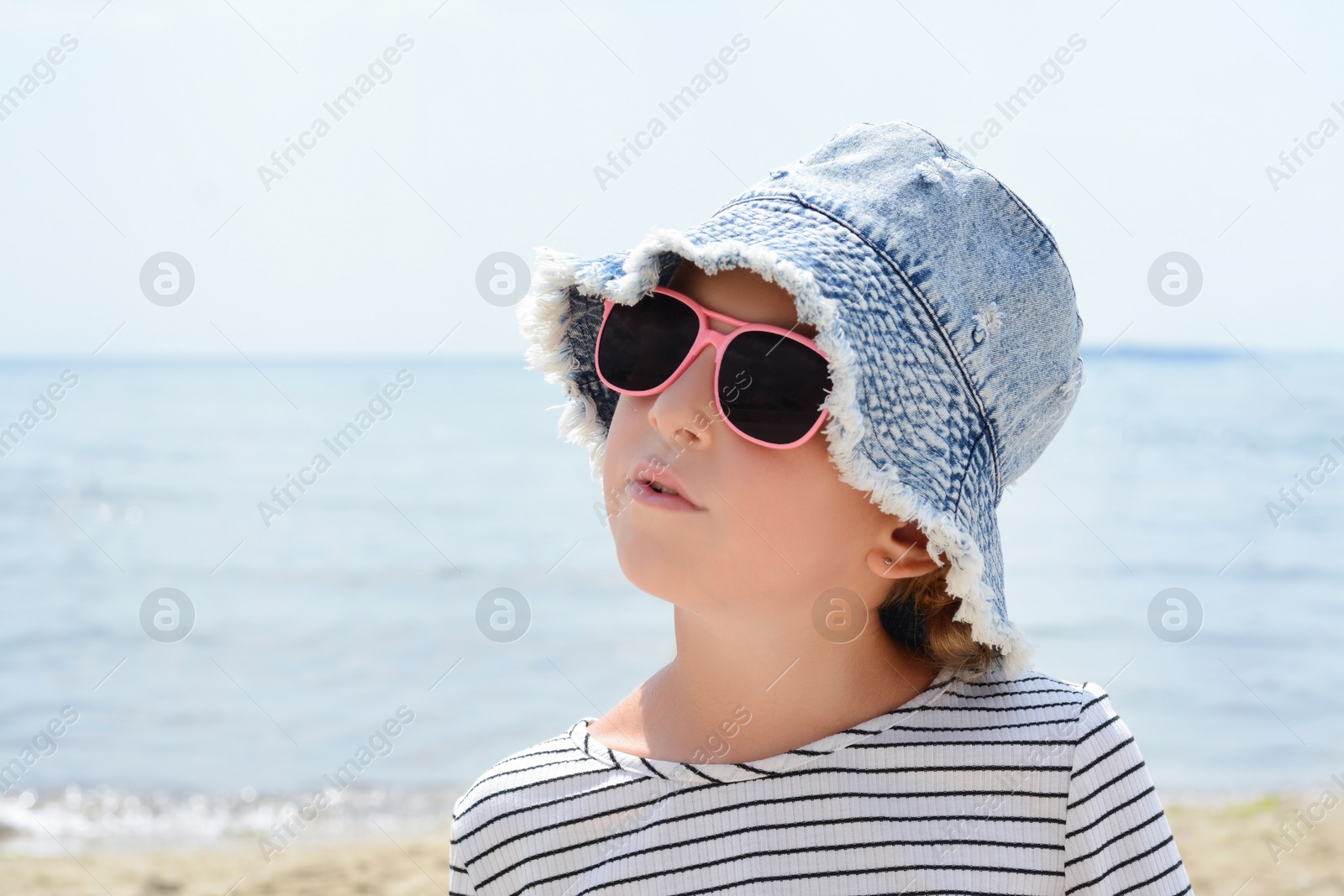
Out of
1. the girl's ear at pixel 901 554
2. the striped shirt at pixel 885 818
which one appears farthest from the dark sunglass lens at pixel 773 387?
the striped shirt at pixel 885 818

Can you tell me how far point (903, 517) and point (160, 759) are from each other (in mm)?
6404

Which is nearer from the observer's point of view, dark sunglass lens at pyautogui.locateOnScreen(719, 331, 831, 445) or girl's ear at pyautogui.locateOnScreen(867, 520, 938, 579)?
dark sunglass lens at pyautogui.locateOnScreen(719, 331, 831, 445)

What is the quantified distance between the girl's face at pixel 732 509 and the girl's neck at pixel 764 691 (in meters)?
0.08

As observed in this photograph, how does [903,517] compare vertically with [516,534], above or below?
below

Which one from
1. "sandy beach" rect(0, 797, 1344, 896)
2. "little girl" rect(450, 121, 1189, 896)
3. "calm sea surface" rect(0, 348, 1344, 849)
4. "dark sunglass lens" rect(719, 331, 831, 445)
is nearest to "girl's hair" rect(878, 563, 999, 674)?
"little girl" rect(450, 121, 1189, 896)

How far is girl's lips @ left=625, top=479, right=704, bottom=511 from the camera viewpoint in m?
1.50

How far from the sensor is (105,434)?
24.6m

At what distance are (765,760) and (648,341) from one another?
61 cm

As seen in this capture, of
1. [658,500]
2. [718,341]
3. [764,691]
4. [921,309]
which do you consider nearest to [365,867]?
[764,691]

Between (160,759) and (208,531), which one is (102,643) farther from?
(208,531)

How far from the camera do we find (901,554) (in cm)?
159

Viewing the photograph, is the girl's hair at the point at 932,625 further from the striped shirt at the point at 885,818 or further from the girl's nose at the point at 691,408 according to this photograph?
the girl's nose at the point at 691,408

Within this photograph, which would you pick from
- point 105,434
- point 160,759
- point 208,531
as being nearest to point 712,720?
point 160,759

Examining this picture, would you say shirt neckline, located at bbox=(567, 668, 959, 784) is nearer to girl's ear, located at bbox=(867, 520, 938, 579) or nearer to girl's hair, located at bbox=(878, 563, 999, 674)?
girl's hair, located at bbox=(878, 563, 999, 674)
